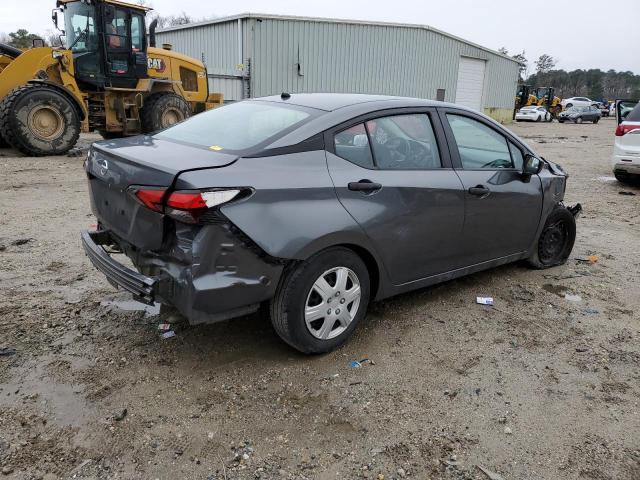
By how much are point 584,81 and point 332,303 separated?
103m

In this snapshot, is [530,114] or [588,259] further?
[530,114]

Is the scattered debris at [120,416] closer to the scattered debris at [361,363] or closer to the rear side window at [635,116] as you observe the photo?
the scattered debris at [361,363]

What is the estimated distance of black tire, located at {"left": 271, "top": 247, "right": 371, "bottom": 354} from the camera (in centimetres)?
296

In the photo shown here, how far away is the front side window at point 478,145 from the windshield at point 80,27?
9.90m

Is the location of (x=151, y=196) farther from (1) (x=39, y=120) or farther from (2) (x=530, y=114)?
(2) (x=530, y=114)

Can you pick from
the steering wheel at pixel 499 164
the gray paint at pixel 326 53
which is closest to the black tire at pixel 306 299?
the steering wheel at pixel 499 164

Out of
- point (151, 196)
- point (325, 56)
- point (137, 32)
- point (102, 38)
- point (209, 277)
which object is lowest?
point (209, 277)

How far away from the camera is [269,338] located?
3.50 metres

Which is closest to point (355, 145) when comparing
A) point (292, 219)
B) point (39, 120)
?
point (292, 219)

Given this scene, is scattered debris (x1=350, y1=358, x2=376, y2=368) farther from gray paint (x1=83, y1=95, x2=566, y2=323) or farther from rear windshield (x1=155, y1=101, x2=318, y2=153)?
rear windshield (x1=155, y1=101, x2=318, y2=153)

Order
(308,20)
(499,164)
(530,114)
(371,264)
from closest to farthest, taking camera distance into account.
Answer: (371,264) < (499,164) < (308,20) < (530,114)


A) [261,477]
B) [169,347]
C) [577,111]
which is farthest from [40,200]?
[577,111]

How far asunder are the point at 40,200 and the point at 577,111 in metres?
38.6

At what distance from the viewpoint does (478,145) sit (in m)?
4.06
